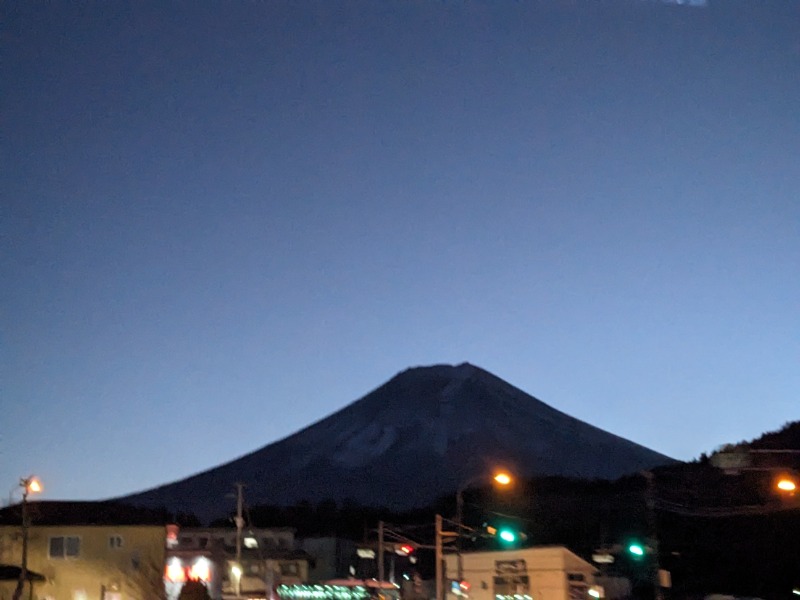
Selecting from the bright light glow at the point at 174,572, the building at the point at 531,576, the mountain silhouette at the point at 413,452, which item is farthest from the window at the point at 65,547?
the mountain silhouette at the point at 413,452

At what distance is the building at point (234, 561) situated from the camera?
3778 cm

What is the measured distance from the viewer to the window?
3581 centimetres

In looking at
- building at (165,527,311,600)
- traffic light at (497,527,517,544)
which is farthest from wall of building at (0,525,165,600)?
traffic light at (497,527,517,544)

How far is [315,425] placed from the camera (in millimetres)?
160000

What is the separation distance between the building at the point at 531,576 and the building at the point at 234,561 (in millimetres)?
8489

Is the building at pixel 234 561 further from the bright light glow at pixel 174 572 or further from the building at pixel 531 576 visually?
the building at pixel 531 576

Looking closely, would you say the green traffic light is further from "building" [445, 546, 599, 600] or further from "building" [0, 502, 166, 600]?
"building" [0, 502, 166, 600]

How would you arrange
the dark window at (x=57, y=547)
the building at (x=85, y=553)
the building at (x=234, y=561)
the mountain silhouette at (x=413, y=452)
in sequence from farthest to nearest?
the mountain silhouette at (x=413, y=452) < the building at (x=234, y=561) < the dark window at (x=57, y=547) < the building at (x=85, y=553)

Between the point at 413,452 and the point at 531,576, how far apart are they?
113 m

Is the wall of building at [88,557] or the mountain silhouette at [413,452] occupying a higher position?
the mountain silhouette at [413,452]

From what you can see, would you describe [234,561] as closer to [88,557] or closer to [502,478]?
[88,557]

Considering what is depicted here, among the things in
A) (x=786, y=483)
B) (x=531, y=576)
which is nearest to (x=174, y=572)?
(x=531, y=576)

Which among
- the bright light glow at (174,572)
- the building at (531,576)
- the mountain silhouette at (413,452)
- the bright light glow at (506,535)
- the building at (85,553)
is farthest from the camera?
the mountain silhouette at (413,452)

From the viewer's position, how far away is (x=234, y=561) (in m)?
43.8
